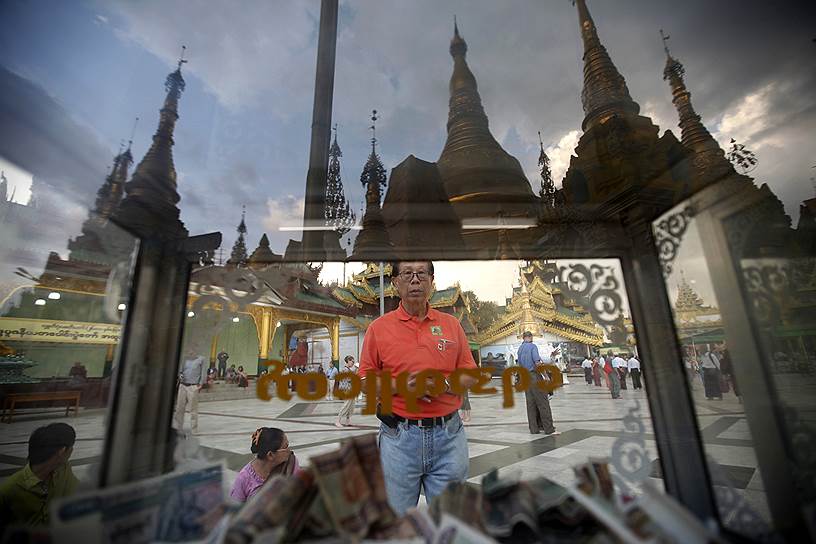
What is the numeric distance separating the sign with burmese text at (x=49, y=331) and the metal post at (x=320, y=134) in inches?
47.3

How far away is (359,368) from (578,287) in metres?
1.25

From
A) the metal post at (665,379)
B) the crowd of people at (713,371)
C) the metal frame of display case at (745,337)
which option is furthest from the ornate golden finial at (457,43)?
the crowd of people at (713,371)

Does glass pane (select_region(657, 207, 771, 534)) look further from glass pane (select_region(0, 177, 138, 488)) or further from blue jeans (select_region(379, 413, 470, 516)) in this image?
glass pane (select_region(0, 177, 138, 488))

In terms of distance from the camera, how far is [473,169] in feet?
9.39

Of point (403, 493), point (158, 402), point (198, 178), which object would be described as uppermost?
point (198, 178)

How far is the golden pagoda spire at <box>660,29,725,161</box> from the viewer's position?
188 cm

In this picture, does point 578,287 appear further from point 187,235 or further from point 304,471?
point 187,235

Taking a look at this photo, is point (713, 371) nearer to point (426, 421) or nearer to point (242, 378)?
point (426, 421)

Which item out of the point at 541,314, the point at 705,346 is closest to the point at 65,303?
the point at 541,314

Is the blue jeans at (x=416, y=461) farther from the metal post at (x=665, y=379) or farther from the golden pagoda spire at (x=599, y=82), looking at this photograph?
the golden pagoda spire at (x=599, y=82)

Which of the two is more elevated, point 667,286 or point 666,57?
point 666,57

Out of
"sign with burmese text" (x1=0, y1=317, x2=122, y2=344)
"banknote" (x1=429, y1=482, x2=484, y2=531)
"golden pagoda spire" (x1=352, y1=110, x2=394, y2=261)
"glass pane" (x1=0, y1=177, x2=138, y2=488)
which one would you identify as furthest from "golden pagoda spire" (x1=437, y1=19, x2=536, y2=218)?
"sign with burmese text" (x1=0, y1=317, x2=122, y2=344)

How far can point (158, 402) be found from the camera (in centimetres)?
156

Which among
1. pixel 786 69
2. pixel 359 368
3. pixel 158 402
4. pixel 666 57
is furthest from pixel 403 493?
pixel 786 69
